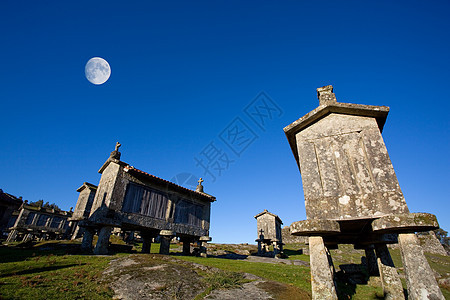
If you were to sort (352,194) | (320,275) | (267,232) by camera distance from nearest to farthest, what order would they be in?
(320,275) → (352,194) → (267,232)

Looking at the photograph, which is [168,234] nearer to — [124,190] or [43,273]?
[124,190]

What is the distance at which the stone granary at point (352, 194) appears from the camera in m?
3.71

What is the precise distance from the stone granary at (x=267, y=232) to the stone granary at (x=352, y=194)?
18122 millimetres

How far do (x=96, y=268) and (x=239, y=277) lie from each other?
5.06 meters

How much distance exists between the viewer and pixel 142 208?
12.9 meters

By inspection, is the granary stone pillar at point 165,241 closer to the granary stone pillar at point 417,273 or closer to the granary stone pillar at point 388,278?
the granary stone pillar at point 388,278

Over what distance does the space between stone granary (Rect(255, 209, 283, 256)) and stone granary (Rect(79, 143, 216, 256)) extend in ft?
33.5

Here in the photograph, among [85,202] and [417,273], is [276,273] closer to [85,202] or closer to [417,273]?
[417,273]

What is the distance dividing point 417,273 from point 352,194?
1.58 metres

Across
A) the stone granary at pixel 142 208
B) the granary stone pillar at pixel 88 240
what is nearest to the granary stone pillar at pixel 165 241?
the stone granary at pixel 142 208

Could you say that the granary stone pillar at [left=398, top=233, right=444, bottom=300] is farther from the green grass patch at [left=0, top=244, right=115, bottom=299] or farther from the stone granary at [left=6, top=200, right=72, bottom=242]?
the stone granary at [left=6, top=200, right=72, bottom=242]

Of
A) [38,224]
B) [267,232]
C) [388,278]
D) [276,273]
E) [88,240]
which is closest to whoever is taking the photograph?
[388,278]

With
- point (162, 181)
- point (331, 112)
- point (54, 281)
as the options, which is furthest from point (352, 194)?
point (162, 181)

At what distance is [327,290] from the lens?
3943 mm
